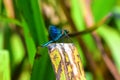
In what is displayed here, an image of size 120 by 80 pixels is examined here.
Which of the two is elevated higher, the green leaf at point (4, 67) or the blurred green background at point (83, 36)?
the blurred green background at point (83, 36)

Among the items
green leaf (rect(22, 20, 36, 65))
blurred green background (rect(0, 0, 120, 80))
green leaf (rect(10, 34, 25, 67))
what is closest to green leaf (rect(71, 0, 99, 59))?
blurred green background (rect(0, 0, 120, 80))

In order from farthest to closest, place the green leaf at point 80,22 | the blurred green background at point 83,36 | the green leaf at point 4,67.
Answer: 1. the green leaf at point 80,22
2. the blurred green background at point 83,36
3. the green leaf at point 4,67

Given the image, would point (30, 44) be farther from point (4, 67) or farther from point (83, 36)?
point (83, 36)

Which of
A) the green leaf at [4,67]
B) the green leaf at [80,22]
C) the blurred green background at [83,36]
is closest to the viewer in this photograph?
the green leaf at [4,67]

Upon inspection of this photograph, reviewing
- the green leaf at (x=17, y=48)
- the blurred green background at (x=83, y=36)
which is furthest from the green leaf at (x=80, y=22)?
the green leaf at (x=17, y=48)

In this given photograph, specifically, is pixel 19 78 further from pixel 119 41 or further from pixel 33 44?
pixel 33 44

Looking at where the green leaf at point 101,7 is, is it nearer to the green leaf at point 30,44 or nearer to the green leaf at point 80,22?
the green leaf at point 80,22

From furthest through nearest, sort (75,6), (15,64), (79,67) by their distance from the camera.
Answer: (75,6) → (15,64) → (79,67)

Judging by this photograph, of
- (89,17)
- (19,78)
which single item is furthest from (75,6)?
(19,78)

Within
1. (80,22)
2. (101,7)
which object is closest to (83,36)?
(80,22)
